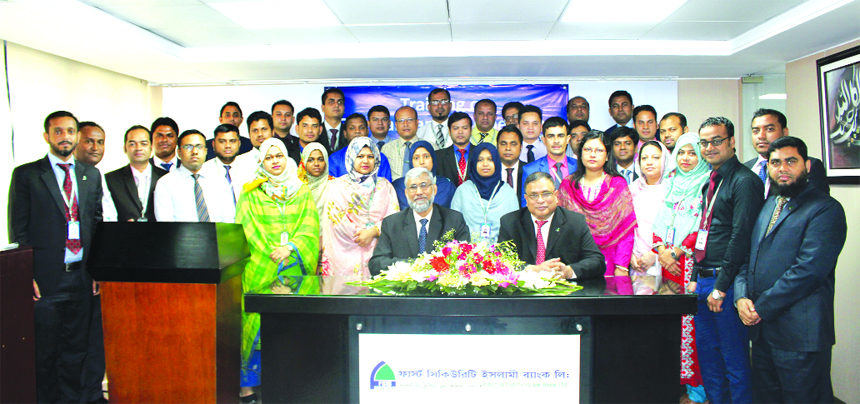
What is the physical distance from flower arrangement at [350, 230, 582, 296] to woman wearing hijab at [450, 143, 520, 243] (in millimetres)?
1543

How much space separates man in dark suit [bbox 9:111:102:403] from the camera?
3.15 metres

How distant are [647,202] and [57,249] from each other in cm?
430

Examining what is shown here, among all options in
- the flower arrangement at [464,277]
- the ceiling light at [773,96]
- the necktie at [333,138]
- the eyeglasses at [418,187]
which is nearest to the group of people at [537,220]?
the eyeglasses at [418,187]

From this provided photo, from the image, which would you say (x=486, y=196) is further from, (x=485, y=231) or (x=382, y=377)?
(x=382, y=377)

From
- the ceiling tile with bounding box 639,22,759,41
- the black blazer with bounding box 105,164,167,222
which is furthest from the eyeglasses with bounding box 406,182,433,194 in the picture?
the ceiling tile with bounding box 639,22,759,41

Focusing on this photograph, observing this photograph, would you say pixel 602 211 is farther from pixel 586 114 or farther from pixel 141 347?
pixel 141 347

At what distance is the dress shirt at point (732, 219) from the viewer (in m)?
2.85

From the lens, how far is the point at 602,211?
3.49m

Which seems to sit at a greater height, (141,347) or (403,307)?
(403,307)

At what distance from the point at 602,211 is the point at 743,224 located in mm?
898

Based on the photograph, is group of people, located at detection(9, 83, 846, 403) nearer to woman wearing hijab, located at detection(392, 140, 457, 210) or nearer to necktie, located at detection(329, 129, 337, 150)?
woman wearing hijab, located at detection(392, 140, 457, 210)

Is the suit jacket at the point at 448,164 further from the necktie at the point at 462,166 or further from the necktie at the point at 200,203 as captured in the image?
the necktie at the point at 200,203

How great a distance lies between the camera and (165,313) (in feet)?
7.64

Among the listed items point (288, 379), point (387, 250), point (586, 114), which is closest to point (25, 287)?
point (288, 379)
